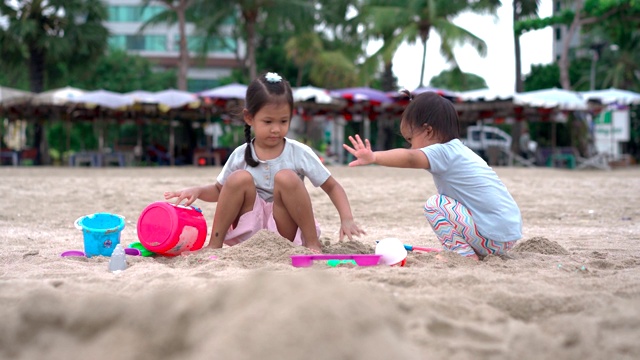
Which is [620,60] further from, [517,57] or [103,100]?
[103,100]

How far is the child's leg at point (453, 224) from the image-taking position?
311 centimetres

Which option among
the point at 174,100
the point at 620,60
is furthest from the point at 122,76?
the point at 620,60

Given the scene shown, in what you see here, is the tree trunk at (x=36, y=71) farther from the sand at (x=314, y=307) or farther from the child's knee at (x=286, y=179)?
the child's knee at (x=286, y=179)

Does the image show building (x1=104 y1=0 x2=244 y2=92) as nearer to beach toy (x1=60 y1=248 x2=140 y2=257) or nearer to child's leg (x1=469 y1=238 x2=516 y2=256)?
beach toy (x1=60 y1=248 x2=140 y2=257)

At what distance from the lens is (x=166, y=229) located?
3236mm

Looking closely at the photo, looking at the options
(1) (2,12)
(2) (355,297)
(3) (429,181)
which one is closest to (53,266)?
(2) (355,297)

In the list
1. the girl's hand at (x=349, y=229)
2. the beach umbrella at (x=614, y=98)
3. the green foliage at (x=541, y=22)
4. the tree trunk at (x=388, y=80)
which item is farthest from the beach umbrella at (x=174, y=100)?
the girl's hand at (x=349, y=229)

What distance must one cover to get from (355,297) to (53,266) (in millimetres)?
1759

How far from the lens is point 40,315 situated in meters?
1.71

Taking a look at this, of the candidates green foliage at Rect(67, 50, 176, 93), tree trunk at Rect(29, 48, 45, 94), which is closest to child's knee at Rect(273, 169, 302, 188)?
tree trunk at Rect(29, 48, 45, 94)

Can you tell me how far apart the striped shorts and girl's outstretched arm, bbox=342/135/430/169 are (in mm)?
289

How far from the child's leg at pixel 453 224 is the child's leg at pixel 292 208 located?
629 mm

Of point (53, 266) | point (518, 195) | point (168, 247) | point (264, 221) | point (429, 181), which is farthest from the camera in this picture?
point (429, 181)

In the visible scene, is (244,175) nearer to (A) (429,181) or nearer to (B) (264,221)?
(B) (264,221)
